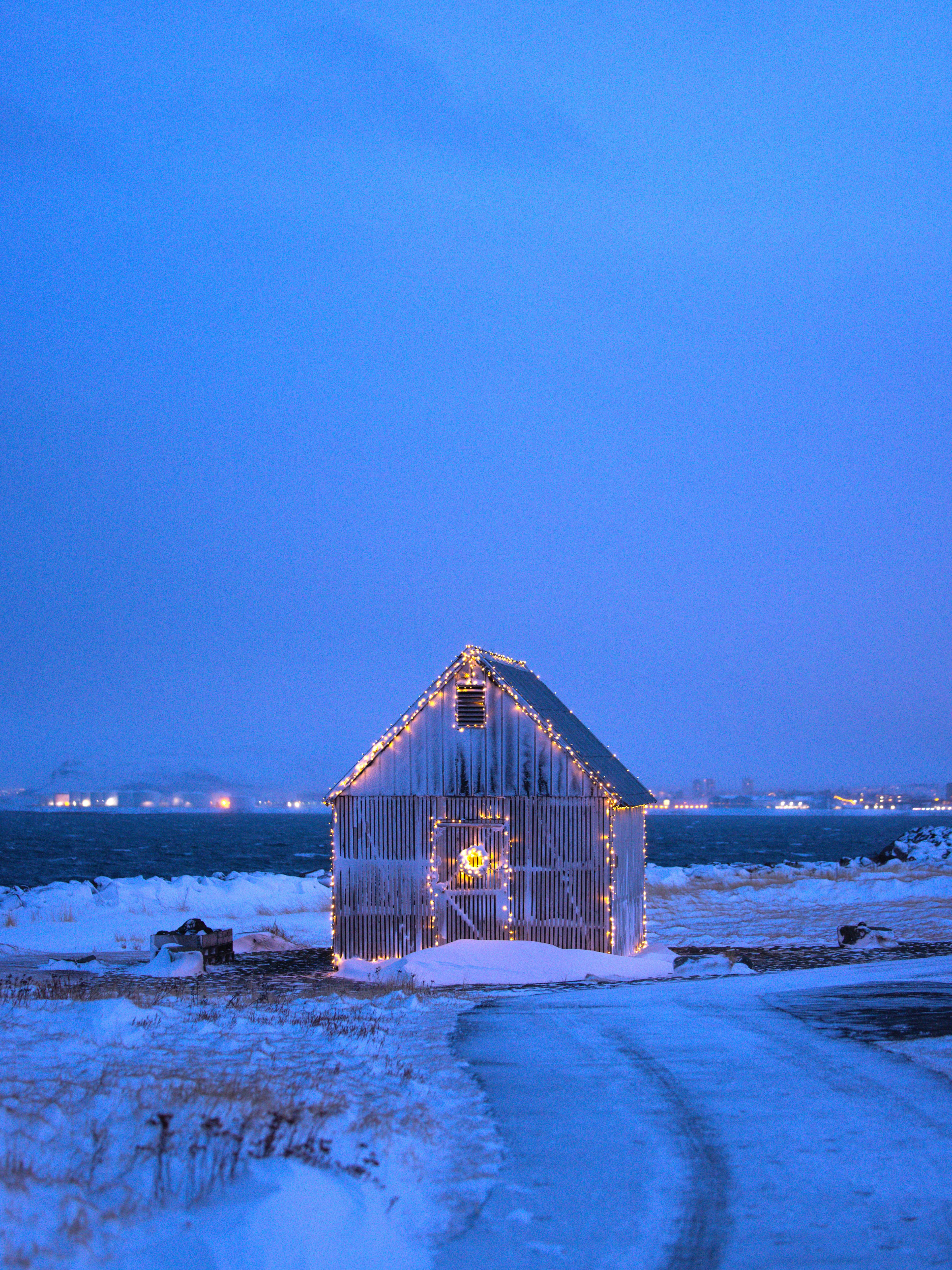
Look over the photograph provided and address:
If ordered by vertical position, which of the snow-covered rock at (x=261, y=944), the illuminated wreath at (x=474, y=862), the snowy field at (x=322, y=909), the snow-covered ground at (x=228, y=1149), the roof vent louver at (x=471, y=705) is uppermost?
the roof vent louver at (x=471, y=705)

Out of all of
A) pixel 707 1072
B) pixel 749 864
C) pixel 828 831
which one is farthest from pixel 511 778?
pixel 828 831

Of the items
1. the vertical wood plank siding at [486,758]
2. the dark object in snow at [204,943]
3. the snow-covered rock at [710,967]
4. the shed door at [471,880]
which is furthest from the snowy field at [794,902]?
the dark object in snow at [204,943]

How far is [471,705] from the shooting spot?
2386cm

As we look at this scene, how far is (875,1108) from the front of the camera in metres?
10.0

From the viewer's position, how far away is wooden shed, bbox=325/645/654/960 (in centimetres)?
2355

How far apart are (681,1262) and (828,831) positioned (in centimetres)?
18449

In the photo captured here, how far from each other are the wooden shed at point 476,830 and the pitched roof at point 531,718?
0.14ft

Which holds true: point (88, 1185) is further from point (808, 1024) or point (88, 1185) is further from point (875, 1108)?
point (808, 1024)

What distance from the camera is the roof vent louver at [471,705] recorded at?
2386cm

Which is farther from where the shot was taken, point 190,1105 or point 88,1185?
point 190,1105

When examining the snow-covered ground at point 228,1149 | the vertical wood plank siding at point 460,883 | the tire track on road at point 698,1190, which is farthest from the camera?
the vertical wood plank siding at point 460,883

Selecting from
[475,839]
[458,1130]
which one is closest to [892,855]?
[475,839]

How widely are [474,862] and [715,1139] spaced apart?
48.8 feet

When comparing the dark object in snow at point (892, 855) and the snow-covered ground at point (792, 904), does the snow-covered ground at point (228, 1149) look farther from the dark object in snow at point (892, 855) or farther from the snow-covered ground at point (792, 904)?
the dark object in snow at point (892, 855)
